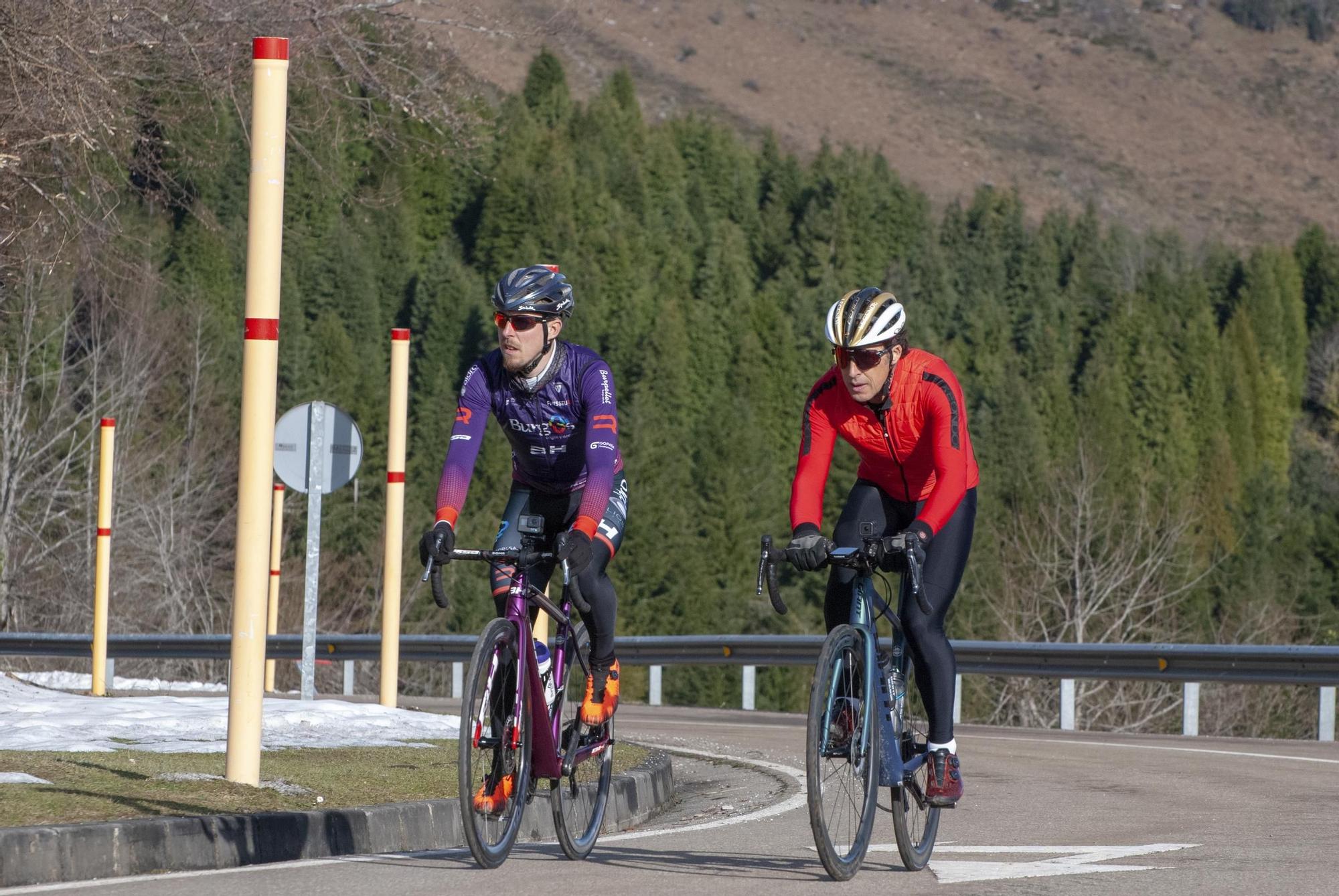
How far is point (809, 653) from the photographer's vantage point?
826 inches

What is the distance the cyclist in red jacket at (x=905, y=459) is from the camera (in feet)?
23.9

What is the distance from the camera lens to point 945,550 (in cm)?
752

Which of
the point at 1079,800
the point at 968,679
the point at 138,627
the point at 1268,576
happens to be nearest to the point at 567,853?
the point at 1079,800

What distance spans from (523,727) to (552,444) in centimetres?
113

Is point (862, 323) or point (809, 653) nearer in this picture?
point (862, 323)

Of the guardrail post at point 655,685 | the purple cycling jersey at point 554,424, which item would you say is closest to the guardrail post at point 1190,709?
the guardrail post at point 655,685

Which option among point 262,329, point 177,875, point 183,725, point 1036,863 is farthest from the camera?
point 183,725

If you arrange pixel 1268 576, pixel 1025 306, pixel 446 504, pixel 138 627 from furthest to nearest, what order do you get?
pixel 1025 306 → pixel 1268 576 → pixel 138 627 → pixel 446 504

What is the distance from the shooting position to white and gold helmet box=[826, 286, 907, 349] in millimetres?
7168

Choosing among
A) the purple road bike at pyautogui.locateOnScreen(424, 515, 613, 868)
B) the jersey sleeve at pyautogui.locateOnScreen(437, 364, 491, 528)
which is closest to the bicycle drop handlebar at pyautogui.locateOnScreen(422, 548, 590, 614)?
the purple road bike at pyautogui.locateOnScreen(424, 515, 613, 868)

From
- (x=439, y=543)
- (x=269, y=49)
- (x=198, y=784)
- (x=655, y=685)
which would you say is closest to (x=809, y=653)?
Answer: (x=655, y=685)

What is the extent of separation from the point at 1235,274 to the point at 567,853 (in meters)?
164

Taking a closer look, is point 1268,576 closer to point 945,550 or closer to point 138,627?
point 138,627

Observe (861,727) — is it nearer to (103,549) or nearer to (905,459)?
(905,459)
